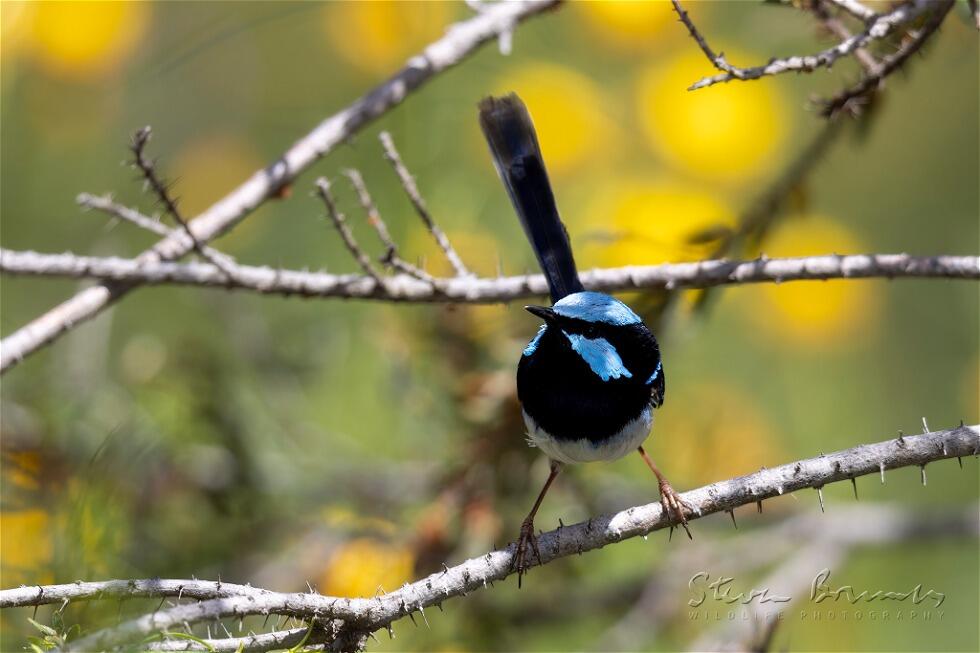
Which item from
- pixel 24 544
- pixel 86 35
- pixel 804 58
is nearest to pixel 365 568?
pixel 24 544

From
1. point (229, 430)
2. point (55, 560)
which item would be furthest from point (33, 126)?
point (55, 560)

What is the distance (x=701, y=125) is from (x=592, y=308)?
2.77 metres

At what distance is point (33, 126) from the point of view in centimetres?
520

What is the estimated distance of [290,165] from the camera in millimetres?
2781

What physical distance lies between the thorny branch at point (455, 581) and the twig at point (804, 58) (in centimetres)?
81

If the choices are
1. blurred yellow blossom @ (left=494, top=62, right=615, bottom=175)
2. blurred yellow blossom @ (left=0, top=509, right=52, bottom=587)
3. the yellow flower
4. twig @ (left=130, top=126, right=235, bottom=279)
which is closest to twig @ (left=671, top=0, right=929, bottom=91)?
twig @ (left=130, top=126, right=235, bottom=279)

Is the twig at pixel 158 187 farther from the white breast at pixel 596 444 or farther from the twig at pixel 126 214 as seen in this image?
the white breast at pixel 596 444

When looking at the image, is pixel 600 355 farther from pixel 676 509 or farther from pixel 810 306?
pixel 810 306

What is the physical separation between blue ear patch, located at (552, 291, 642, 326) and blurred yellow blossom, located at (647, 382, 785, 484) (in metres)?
1.76

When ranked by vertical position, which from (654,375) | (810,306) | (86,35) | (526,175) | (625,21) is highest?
(86,35)

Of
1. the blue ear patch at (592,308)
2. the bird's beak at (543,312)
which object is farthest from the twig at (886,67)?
the bird's beak at (543,312)

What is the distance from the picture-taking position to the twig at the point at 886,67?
237cm

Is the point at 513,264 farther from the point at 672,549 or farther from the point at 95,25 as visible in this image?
the point at 95,25

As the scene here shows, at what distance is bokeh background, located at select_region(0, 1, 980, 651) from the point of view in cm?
358
